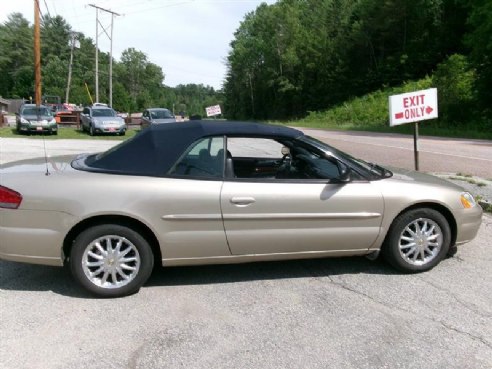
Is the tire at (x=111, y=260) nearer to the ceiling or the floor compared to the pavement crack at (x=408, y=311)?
nearer to the ceiling

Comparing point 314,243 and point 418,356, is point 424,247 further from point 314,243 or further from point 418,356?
point 418,356

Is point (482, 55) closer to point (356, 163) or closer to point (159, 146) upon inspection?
point (356, 163)

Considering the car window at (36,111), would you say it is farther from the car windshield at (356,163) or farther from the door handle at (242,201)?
the door handle at (242,201)

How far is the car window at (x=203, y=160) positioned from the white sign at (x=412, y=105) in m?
4.24

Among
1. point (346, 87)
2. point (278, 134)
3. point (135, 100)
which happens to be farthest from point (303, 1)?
point (278, 134)

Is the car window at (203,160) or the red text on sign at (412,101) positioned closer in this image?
the car window at (203,160)

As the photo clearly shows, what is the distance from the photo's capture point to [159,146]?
4.09m

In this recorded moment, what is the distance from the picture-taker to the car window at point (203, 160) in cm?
402

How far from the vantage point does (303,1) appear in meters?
74.6

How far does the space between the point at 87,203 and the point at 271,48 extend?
69150mm

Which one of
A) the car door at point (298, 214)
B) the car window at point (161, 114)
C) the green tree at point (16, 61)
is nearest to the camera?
the car door at point (298, 214)

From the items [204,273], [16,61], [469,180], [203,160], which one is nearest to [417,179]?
[203,160]

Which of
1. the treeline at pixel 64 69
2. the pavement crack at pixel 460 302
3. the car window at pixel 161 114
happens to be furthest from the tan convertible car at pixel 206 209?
the treeline at pixel 64 69

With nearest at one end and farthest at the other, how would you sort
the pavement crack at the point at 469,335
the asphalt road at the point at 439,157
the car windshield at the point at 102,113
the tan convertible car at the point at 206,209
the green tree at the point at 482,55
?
the pavement crack at the point at 469,335, the tan convertible car at the point at 206,209, the asphalt road at the point at 439,157, the car windshield at the point at 102,113, the green tree at the point at 482,55
